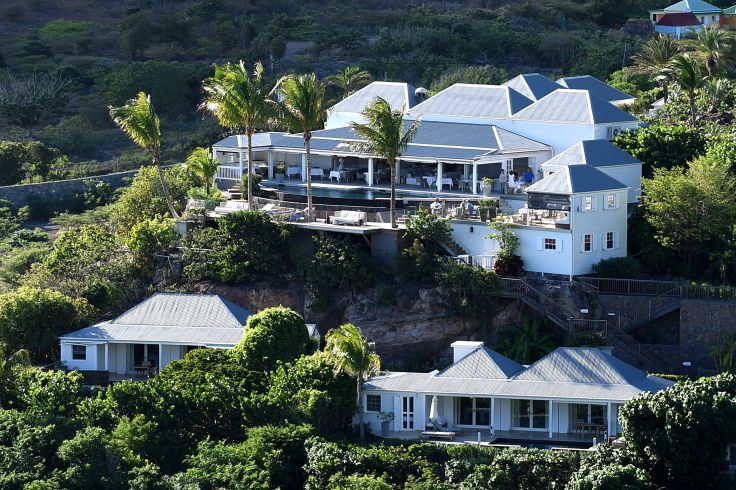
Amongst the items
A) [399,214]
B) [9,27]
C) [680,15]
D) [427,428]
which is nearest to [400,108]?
[399,214]

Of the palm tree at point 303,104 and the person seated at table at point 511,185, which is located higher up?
the palm tree at point 303,104

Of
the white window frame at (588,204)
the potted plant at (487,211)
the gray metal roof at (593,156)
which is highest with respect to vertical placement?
the gray metal roof at (593,156)

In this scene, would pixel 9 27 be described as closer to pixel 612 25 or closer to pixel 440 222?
pixel 612 25

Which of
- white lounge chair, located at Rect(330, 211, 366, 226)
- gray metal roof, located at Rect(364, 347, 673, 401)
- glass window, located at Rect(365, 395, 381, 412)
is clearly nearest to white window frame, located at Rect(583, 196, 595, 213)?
gray metal roof, located at Rect(364, 347, 673, 401)

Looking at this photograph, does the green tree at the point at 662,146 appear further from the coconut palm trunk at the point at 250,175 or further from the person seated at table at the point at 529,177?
the coconut palm trunk at the point at 250,175

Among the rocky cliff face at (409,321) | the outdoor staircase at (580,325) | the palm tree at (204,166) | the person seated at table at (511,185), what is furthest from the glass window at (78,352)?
the person seated at table at (511,185)

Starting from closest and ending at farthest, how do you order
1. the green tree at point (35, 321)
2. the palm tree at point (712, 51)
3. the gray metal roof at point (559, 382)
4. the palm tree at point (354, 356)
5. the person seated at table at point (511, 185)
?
the gray metal roof at point (559, 382)
the palm tree at point (354, 356)
the green tree at point (35, 321)
the person seated at table at point (511, 185)
the palm tree at point (712, 51)
